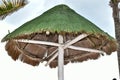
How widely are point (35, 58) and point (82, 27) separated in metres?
3.22

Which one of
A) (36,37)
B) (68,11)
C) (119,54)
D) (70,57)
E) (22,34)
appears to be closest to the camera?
(22,34)

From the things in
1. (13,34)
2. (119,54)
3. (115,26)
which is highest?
(13,34)

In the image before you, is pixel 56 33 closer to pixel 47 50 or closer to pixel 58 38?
pixel 58 38

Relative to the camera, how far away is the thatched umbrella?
29.0ft

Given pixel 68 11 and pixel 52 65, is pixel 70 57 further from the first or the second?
pixel 68 11

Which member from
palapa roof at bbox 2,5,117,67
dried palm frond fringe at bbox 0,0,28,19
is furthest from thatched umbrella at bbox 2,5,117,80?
dried palm frond fringe at bbox 0,0,28,19

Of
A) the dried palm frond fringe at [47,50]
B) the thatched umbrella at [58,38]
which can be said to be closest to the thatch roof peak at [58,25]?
the thatched umbrella at [58,38]

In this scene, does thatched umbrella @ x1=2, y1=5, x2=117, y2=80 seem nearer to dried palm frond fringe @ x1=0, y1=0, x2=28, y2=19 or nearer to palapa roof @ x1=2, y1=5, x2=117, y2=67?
palapa roof @ x1=2, y1=5, x2=117, y2=67

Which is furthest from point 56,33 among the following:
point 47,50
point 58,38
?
point 47,50

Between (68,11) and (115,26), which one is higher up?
(68,11)

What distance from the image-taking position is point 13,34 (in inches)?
361

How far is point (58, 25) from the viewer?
882cm

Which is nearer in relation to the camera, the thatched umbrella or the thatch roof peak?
the thatch roof peak

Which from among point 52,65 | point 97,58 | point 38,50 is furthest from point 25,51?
point 97,58
